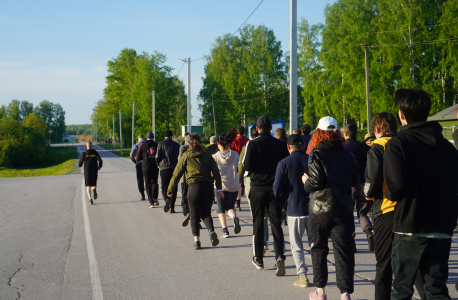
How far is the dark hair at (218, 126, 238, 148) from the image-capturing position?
8633mm

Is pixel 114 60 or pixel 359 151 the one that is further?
pixel 114 60

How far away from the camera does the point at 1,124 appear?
61812 mm

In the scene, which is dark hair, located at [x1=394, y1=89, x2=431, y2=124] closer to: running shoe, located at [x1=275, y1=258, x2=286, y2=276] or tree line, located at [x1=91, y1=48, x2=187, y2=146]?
running shoe, located at [x1=275, y1=258, x2=286, y2=276]

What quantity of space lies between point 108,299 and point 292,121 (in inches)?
329

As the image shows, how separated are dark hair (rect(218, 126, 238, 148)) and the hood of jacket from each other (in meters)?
5.57

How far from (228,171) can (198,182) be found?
1442mm

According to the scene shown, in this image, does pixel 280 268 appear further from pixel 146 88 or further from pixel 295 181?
pixel 146 88

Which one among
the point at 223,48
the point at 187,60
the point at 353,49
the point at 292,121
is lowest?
the point at 292,121

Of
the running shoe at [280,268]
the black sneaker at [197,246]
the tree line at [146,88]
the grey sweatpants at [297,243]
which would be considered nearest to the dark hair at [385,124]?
the grey sweatpants at [297,243]

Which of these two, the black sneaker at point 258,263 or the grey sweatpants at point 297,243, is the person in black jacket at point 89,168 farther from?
the grey sweatpants at point 297,243

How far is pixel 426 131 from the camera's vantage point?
10.1ft

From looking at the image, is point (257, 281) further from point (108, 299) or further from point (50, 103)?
point (50, 103)

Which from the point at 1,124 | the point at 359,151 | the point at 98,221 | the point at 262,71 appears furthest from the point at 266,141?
the point at 1,124

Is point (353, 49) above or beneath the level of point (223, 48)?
beneath
